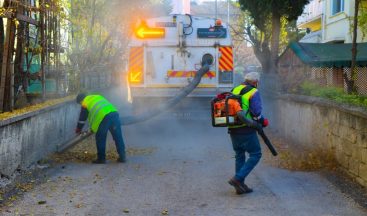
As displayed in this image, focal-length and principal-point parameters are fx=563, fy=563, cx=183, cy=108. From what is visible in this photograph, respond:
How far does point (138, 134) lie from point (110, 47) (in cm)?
735

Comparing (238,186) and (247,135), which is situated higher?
(247,135)

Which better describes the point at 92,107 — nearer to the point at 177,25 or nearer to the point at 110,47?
the point at 177,25

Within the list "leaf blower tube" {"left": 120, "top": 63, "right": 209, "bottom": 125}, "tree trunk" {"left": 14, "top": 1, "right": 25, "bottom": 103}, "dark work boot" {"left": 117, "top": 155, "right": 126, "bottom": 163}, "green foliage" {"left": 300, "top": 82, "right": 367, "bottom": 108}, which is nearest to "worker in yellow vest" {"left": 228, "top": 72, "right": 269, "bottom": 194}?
"green foliage" {"left": 300, "top": 82, "right": 367, "bottom": 108}

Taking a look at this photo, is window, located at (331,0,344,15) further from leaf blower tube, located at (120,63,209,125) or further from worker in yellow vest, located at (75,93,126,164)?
worker in yellow vest, located at (75,93,126,164)

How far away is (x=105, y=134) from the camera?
9.87 meters

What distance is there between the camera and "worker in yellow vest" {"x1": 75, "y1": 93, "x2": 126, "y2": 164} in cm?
984

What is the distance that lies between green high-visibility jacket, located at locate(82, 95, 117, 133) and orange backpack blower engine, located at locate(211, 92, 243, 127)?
3.04 m

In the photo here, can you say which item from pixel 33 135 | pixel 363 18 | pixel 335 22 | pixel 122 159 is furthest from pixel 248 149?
pixel 335 22

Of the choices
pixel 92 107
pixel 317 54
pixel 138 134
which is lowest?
pixel 138 134

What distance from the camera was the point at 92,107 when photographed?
9.92 metres

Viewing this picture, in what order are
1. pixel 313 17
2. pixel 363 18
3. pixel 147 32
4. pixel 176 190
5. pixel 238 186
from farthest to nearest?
pixel 313 17 < pixel 147 32 < pixel 363 18 < pixel 176 190 < pixel 238 186

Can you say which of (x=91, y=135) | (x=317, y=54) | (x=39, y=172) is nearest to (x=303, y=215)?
(x=39, y=172)

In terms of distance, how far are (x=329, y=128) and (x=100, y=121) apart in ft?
12.8

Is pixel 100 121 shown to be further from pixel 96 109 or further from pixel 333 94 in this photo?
pixel 333 94
